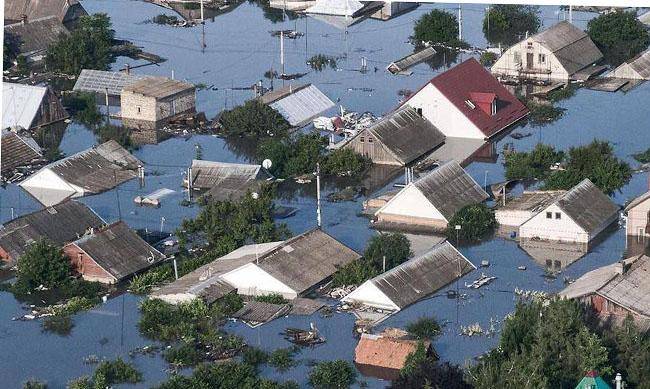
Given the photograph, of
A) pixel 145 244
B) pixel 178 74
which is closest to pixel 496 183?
pixel 145 244

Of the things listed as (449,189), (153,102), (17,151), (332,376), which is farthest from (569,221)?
(153,102)

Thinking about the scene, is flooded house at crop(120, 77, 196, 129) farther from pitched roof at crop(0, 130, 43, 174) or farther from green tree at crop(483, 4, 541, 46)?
green tree at crop(483, 4, 541, 46)

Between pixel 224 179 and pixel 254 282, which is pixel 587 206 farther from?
pixel 224 179

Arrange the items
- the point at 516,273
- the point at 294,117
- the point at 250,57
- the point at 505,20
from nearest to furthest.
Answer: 1. the point at 516,273
2. the point at 294,117
3. the point at 250,57
4. the point at 505,20

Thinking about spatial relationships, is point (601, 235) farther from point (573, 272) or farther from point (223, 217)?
point (223, 217)

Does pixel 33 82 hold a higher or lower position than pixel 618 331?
lower

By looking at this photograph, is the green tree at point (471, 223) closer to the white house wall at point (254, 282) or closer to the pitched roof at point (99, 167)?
the white house wall at point (254, 282)

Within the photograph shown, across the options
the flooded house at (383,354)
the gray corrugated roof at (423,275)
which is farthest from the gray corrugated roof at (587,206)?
the flooded house at (383,354)
